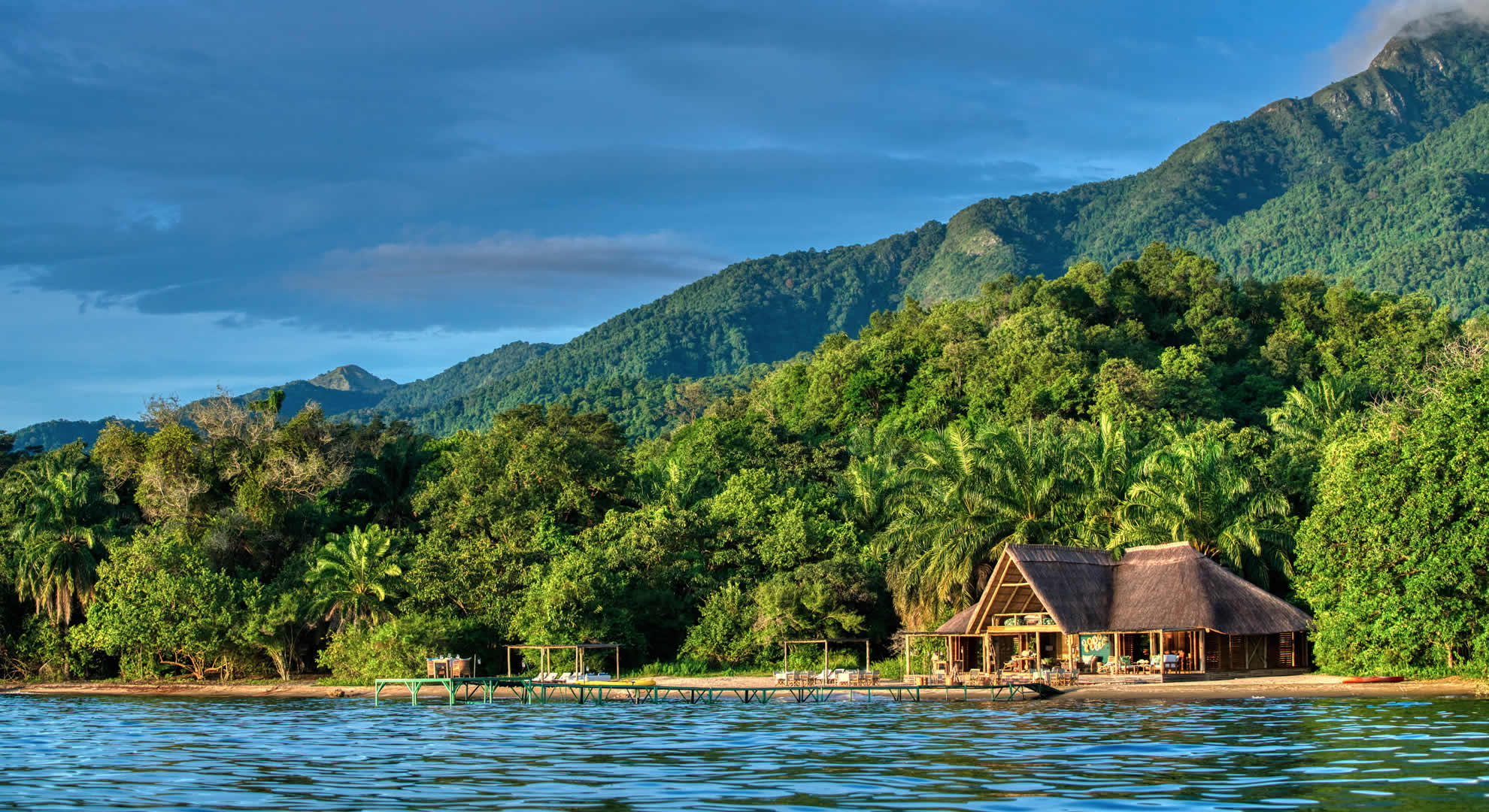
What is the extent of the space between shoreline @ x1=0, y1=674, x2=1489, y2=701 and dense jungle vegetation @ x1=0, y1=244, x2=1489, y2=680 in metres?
1.04

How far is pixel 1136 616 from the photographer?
109 feet

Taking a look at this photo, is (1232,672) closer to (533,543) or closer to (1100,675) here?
(1100,675)

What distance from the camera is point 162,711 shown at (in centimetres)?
3075

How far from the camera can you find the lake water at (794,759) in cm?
1276

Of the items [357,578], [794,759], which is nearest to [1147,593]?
[794,759]

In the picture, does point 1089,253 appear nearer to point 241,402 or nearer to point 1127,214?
point 1127,214

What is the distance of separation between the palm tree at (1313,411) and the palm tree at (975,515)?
7778mm

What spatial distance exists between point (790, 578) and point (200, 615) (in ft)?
62.2

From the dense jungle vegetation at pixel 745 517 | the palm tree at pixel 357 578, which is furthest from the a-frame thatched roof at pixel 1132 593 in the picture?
the palm tree at pixel 357 578

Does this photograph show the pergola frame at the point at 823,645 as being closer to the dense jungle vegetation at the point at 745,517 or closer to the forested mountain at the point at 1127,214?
the dense jungle vegetation at the point at 745,517

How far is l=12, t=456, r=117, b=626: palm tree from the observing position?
146 feet

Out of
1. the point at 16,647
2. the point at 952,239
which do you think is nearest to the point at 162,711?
the point at 16,647

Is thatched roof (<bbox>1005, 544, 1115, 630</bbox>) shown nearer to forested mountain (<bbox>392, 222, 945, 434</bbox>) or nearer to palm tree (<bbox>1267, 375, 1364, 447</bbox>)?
palm tree (<bbox>1267, 375, 1364, 447</bbox>)

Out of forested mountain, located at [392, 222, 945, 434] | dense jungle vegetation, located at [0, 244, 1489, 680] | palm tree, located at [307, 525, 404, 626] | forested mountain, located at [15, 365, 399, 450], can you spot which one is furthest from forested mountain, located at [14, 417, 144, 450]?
palm tree, located at [307, 525, 404, 626]
